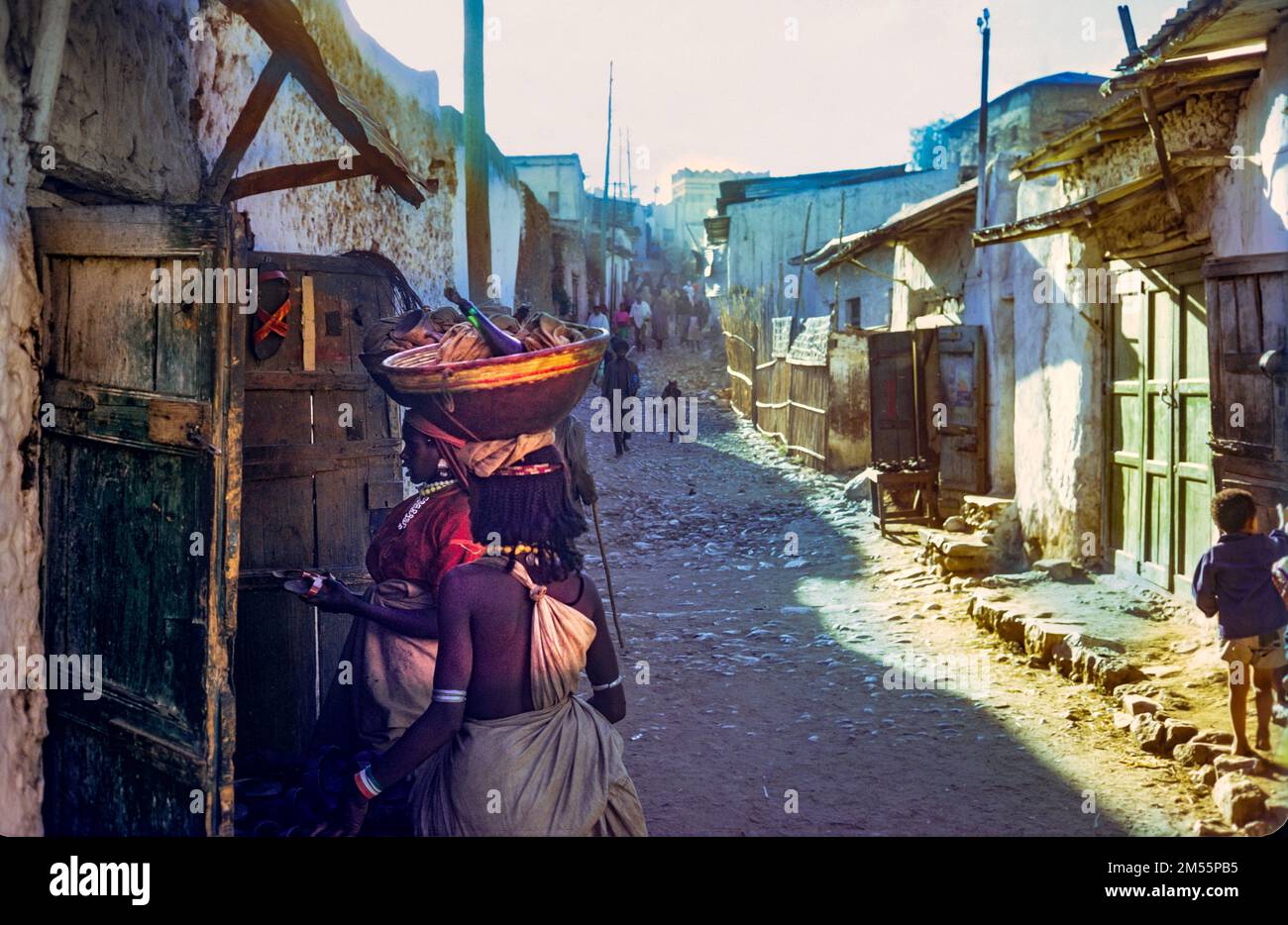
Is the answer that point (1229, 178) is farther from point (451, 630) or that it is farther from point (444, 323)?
point (451, 630)

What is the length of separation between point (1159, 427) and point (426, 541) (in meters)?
5.61

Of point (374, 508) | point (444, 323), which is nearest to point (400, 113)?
point (374, 508)

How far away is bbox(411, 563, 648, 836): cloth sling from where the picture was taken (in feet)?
9.09

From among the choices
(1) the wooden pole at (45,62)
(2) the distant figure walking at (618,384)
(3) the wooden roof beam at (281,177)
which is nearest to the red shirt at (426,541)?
(1) the wooden pole at (45,62)

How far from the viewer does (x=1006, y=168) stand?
33.1ft

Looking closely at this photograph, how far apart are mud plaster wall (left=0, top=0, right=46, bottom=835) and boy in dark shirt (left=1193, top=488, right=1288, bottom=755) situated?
4.62 m

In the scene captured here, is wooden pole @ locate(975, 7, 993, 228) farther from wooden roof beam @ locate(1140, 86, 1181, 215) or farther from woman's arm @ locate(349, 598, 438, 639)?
woman's arm @ locate(349, 598, 438, 639)

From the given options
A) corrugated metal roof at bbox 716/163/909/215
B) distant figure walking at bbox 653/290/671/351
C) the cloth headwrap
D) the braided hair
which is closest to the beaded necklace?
the cloth headwrap

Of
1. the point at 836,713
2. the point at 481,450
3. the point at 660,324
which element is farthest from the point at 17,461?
the point at 660,324

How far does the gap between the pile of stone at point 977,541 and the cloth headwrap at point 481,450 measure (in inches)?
253

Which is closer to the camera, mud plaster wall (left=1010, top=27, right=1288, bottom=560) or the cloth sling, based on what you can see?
the cloth sling

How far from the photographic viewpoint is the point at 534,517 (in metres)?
2.90

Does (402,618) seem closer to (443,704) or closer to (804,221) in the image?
(443,704)
